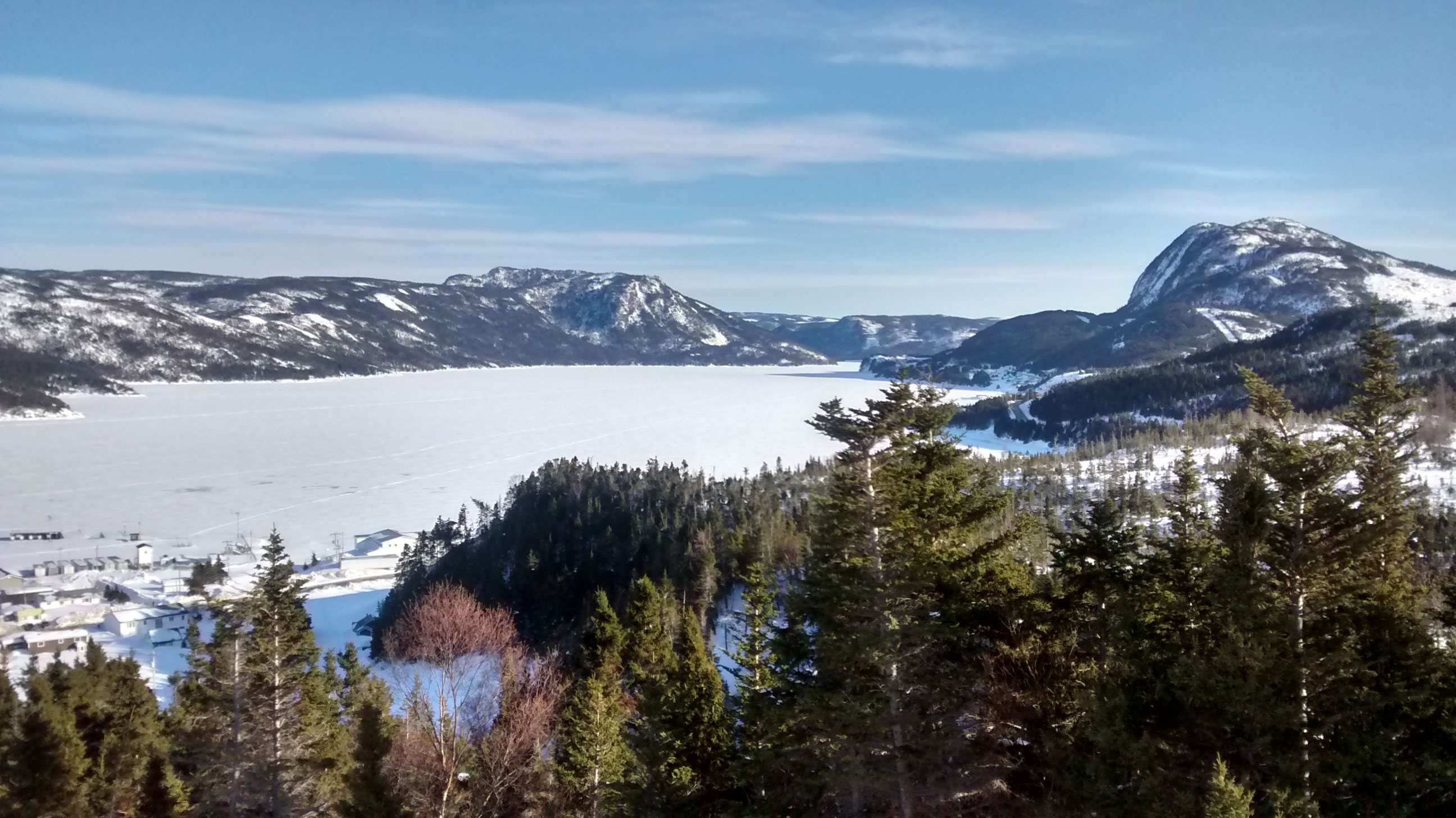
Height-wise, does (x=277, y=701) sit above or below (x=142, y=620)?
above

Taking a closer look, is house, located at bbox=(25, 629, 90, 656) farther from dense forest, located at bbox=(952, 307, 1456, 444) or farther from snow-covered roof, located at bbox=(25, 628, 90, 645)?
dense forest, located at bbox=(952, 307, 1456, 444)

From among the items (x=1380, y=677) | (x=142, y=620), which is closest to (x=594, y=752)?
(x=1380, y=677)

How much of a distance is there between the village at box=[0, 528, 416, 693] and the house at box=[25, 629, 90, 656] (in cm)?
7

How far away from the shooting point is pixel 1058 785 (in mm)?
11570

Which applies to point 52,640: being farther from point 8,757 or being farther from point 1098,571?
point 1098,571

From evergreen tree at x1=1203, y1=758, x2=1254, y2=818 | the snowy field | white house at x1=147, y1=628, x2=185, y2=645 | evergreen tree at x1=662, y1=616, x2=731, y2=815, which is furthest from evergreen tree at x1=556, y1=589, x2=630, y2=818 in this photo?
the snowy field

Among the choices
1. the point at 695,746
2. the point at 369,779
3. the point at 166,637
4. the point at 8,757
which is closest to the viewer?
the point at 369,779

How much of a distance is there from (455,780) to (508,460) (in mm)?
97713

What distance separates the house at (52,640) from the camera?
177ft

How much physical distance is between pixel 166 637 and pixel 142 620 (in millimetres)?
2774

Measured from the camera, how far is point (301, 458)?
110 metres

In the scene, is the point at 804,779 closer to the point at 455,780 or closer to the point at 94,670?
the point at 455,780

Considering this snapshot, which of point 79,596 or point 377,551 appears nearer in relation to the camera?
point 79,596

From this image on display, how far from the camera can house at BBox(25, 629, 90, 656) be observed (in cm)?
5384
